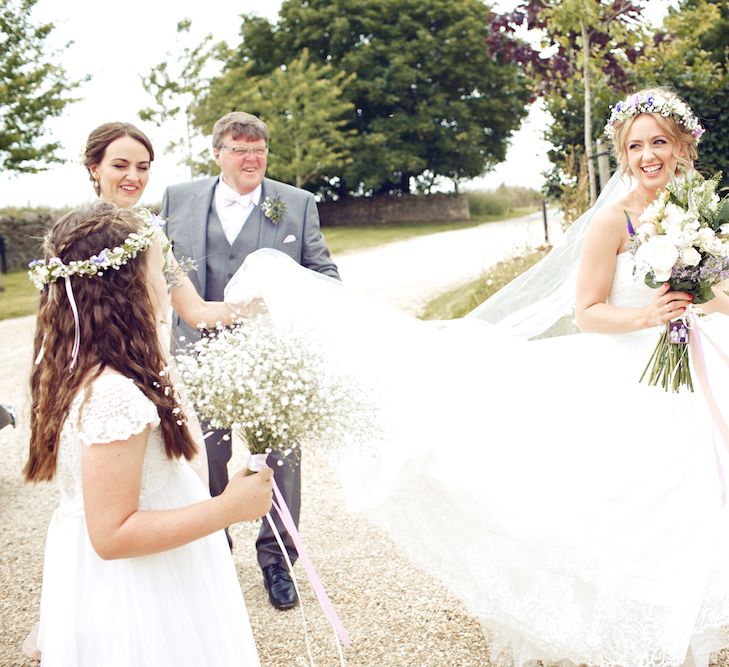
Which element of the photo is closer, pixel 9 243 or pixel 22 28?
pixel 22 28

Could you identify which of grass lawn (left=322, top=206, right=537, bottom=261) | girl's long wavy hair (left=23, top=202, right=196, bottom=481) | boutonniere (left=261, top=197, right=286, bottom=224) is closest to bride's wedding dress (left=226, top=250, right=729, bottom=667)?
girl's long wavy hair (left=23, top=202, right=196, bottom=481)

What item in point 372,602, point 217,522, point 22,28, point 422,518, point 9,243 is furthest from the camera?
point 9,243

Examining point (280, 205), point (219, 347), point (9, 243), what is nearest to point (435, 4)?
point (9, 243)

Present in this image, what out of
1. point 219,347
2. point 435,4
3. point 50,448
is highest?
point 435,4

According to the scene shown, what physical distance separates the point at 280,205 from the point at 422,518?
1.98 meters

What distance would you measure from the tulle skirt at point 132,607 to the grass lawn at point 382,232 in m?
21.1

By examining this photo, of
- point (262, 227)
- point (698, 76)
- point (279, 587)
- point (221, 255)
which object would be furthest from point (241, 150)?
point (698, 76)

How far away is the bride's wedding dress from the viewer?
2900 millimetres

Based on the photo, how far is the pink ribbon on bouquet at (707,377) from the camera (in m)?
3.02

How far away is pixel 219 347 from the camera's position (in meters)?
2.23

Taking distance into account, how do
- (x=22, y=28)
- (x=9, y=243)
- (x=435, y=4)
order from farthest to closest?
1. (x=435, y=4)
2. (x=9, y=243)
3. (x=22, y=28)

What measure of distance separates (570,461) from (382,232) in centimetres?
2938

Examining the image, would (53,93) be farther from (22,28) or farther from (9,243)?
(9,243)

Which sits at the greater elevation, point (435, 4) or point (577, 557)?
point (435, 4)
